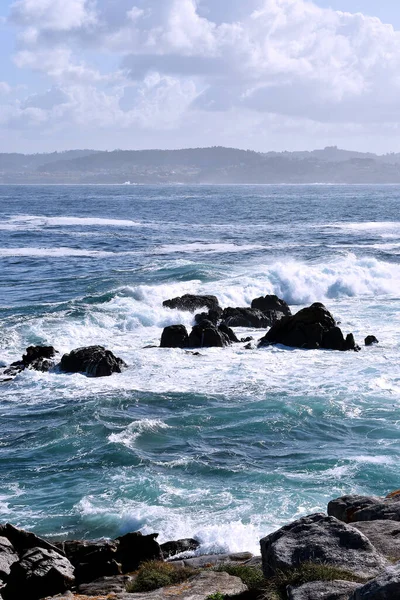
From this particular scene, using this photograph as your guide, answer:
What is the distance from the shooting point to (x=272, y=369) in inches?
984

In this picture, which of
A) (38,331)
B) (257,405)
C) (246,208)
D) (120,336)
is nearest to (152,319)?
(120,336)

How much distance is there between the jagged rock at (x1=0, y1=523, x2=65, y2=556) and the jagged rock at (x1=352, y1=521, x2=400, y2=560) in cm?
463

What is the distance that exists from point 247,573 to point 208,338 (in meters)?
18.1

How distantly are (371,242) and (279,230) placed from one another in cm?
1113

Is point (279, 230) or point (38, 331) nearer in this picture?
point (38, 331)

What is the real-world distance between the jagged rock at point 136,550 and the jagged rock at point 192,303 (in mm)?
22014

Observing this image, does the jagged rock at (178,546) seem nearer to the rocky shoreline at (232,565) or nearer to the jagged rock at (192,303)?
the rocky shoreline at (232,565)

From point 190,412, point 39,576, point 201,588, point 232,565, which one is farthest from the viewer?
point 190,412

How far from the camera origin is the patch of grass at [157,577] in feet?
35.5

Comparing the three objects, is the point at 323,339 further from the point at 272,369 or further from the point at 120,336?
the point at 120,336

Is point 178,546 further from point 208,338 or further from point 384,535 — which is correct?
Answer: point 208,338

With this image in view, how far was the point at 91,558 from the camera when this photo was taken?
12.0 meters

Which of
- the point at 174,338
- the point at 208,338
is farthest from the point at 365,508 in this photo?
the point at 174,338

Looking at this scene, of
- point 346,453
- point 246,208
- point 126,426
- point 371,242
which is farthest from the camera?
point 246,208
